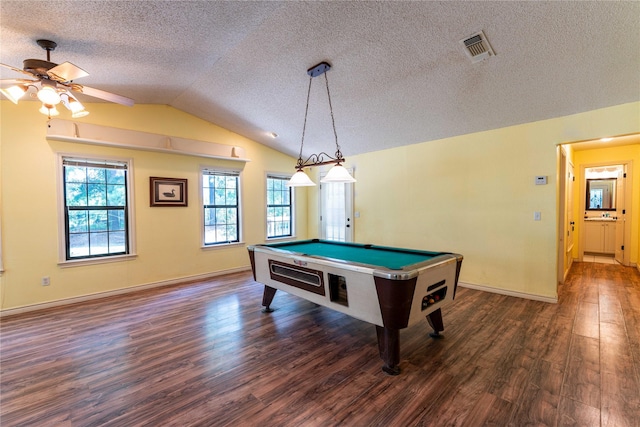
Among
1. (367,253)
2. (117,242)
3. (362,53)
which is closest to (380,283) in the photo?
(367,253)

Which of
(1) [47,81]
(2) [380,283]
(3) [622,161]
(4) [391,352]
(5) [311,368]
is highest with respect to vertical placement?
(1) [47,81]

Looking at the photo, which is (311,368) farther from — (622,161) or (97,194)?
(622,161)

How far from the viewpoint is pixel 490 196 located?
394 cm

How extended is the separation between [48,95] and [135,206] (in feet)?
7.46

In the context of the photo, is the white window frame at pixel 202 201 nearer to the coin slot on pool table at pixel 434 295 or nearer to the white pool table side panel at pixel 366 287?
the white pool table side panel at pixel 366 287

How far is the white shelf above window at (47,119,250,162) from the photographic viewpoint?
3583 millimetres

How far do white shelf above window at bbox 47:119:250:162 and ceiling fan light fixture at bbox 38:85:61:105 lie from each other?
167cm

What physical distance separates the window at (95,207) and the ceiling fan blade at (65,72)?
2.04 meters

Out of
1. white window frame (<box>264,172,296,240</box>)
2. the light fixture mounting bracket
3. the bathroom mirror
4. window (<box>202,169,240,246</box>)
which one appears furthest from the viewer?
the bathroom mirror

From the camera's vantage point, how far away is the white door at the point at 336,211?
18.6 feet

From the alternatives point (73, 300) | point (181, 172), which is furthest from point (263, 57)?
point (73, 300)

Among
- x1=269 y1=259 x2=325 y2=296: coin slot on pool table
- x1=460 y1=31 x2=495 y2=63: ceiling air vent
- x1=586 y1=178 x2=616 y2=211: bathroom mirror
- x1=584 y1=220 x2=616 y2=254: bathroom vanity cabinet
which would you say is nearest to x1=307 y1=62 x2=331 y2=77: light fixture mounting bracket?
x1=460 y1=31 x2=495 y2=63: ceiling air vent

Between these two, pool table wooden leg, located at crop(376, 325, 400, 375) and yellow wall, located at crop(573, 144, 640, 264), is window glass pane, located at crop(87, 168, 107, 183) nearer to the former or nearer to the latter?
pool table wooden leg, located at crop(376, 325, 400, 375)

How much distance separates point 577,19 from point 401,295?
255cm
